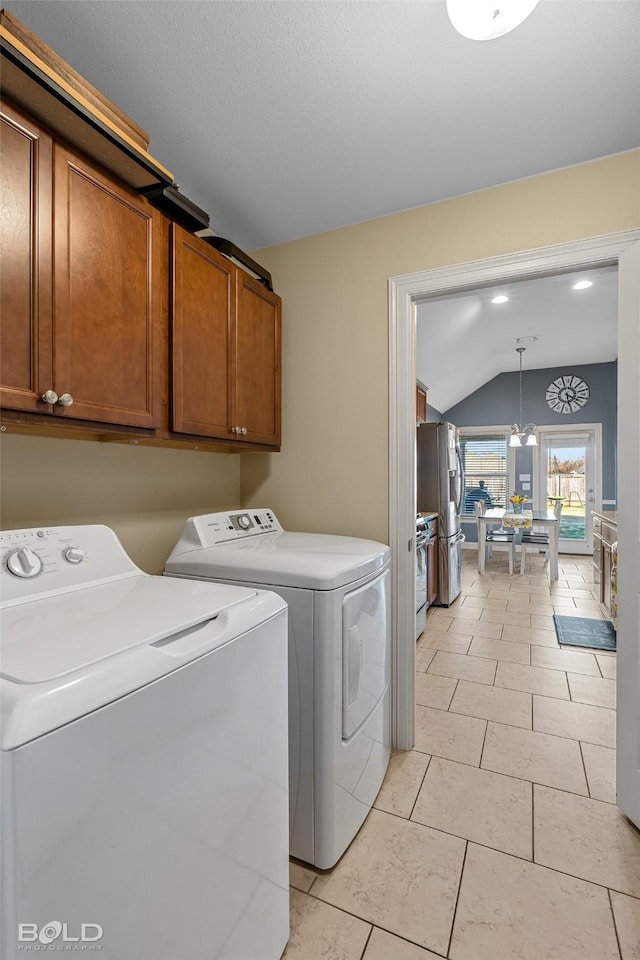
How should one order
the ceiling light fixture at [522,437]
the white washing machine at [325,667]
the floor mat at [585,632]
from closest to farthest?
the white washing machine at [325,667]
the floor mat at [585,632]
the ceiling light fixture at [522,437]

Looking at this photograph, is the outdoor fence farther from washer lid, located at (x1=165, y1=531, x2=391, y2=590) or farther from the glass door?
washer lid, located at (x1=165, y1=531, x2=391, y2=590)

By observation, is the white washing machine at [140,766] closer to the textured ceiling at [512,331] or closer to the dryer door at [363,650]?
the dryer door at [363,650]

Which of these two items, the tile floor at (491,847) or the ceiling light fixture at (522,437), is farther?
the ceiling light fixture at (522,437)

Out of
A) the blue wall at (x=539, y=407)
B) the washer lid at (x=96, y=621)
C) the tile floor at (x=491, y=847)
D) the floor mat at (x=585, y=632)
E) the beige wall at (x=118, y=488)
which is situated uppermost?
the blue wall at (x=539, y=407)

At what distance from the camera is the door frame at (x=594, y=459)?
22.3 ft

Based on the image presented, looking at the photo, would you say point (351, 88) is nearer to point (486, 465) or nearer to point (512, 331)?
point (512, 331)

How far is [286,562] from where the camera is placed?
5.14 ft

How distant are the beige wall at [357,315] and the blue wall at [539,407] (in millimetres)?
5651

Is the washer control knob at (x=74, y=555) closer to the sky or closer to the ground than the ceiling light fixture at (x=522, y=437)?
closer to the ground

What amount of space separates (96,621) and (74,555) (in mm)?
446

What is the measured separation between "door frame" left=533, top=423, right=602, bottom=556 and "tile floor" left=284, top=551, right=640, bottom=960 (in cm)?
470

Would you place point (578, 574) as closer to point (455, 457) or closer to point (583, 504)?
point (583, 504)

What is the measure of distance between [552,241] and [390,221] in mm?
732

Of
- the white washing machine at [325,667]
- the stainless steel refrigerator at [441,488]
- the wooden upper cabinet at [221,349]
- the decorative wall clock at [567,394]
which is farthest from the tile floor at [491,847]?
the decorative wall clock at [567,394]
